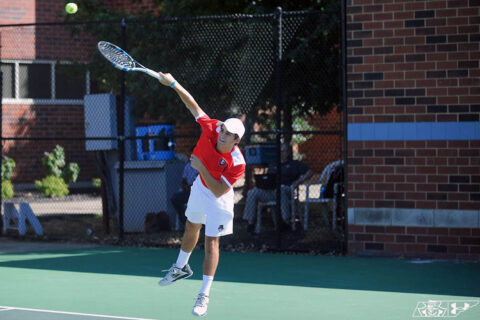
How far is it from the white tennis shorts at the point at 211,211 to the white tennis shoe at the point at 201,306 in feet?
1.99

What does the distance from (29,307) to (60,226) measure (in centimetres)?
663

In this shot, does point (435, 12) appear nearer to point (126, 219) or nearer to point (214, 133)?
point (214, 133)

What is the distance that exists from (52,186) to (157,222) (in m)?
5.76

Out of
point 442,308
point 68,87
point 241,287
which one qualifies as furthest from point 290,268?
point 68,87

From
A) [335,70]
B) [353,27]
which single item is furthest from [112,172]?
[353,27]

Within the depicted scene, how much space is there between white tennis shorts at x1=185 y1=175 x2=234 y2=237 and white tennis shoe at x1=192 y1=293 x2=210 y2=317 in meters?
0.61

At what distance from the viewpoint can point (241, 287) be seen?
8.25 meters

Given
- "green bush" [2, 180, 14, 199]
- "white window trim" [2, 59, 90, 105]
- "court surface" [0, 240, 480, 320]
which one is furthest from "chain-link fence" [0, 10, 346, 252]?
"white window trim" [2, 59, 90, 105]

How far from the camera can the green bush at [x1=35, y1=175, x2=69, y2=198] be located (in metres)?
17.5

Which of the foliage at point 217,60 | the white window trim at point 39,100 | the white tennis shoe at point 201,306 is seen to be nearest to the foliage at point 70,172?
the white window trim at point 39,100

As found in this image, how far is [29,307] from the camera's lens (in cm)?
718

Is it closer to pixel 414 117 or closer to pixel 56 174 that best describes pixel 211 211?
pixel 414 117

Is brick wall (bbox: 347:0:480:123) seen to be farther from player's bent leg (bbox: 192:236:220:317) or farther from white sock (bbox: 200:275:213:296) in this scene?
white sock (bbox: 200:275:213:296)

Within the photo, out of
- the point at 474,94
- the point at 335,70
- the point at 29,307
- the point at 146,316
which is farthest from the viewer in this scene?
the point at 335,70
